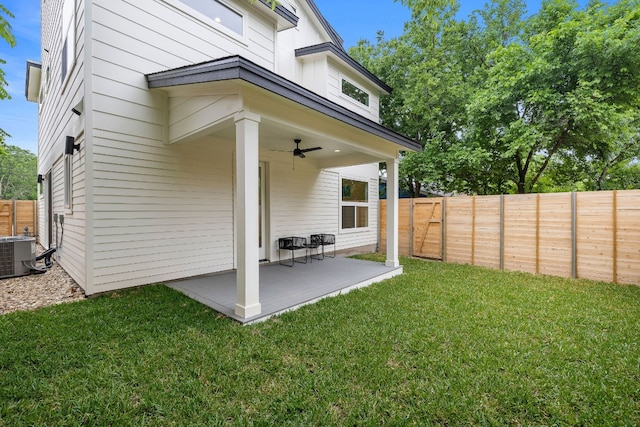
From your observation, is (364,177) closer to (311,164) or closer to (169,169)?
(311,164)

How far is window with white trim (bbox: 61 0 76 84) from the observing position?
495 centimetres

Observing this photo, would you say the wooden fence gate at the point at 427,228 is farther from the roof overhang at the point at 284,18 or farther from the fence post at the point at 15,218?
the fence post at the point at 15,218

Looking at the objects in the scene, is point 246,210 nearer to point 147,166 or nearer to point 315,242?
point 147,166

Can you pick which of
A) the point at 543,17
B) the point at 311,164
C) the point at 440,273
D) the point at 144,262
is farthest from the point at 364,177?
the point at 543,17

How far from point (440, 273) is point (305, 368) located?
16.1 ft

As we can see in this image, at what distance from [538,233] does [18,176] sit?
40890 millimetres

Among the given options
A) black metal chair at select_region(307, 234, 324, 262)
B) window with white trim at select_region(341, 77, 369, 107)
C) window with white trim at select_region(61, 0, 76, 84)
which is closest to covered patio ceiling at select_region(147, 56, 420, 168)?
window with white trim at select_region(61, 0, 76, 84)

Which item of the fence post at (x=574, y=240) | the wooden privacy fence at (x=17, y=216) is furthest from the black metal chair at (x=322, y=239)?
the wooden privacy fence at (x=17, y=216)

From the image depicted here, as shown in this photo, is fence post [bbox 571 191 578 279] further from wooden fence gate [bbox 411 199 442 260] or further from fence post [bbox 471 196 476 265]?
wooden fence gate [bbox 411 199 442 260]

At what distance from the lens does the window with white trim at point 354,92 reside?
31.5ft

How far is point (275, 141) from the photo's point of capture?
19.7ft

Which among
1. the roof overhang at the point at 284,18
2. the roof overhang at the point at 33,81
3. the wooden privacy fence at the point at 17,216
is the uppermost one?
the roof overhang at the point at 284,18

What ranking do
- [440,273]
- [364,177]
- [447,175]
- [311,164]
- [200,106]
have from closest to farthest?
[200,106] < [440,273] < [311,164] < [364,177] < [447,175]

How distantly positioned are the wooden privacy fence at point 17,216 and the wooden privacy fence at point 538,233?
14.9 meters
